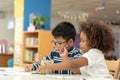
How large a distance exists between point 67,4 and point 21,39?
4.16m

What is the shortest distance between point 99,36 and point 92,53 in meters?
0.14

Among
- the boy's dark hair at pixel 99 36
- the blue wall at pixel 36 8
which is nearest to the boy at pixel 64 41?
the boy's dark hair at pixel 99 36

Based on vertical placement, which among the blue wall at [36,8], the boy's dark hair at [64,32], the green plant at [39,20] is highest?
the blue wall at [36,8]

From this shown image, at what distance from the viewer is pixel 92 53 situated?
1.73m

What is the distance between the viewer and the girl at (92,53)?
1706 millimetres

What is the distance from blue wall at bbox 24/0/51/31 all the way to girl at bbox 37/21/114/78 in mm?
3665

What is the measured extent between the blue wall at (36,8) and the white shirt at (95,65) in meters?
3.78

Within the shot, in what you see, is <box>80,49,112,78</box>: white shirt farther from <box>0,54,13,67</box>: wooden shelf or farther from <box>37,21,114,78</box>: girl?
<box>0,54,13,67</box>: wooden shelf

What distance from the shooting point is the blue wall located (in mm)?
5434

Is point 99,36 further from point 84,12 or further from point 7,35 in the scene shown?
point 7,35

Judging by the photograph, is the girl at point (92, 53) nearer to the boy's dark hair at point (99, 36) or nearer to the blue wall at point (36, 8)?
the boy's dark hair at point (99, 36)

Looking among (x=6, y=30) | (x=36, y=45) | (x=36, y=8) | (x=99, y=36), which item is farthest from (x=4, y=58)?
(x=99, y=36)

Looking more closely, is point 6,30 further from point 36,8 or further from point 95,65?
point 95,65

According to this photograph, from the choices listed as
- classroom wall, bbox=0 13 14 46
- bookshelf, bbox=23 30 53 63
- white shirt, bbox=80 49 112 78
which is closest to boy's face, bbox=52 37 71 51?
white shirt, bbox=80 49 112 78
